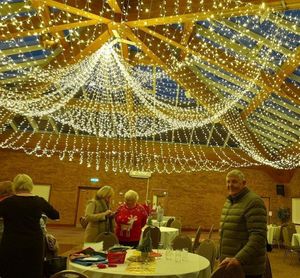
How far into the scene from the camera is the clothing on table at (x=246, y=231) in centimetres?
272

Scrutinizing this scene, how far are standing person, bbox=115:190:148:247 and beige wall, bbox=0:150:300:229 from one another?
9.57 meters

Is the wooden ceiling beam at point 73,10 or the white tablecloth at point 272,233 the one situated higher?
the wooden ceiling beam at point 73,10

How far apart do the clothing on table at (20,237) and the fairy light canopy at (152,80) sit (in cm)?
301

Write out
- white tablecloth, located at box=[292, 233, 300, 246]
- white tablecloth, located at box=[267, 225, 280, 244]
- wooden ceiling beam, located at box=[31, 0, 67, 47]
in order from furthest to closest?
white tablecloth, located at box=[267, 225, 280, 244] < white tablecloth, located at box=[292, 233, 300, 246] < wooden ceiling beam, located at box=[31, 0, 67, 47]

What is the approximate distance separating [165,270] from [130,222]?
1.82 metres

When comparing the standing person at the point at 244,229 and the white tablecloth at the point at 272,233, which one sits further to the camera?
the white tablecloth at the point at 272,233

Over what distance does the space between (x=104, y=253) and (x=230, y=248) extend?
1.26m

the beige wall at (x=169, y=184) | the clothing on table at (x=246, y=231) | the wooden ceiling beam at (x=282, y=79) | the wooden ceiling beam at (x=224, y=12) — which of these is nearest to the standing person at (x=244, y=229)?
the clothing on table at (x=246, y=231)

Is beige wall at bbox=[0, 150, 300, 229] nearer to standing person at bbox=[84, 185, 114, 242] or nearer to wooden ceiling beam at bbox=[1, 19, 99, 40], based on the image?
wooden ceiling beam at bbox=[1, 19, 99, 40]

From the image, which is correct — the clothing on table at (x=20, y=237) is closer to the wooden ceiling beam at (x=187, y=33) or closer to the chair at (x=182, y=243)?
the chair at (x=182, y=243)

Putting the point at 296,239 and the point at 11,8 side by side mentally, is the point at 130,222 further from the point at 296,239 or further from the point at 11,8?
the point at 296,239

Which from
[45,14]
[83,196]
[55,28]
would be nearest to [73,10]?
[55,28]

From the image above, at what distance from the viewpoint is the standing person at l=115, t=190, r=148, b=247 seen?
475 cm

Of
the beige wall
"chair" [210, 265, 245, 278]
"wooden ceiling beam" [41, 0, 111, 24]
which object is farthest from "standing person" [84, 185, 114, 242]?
the beige wall
